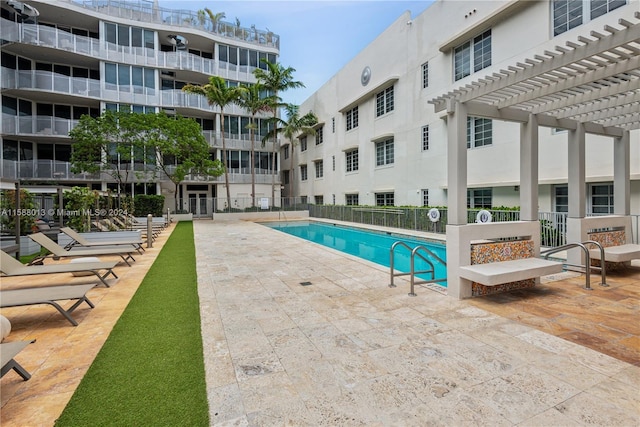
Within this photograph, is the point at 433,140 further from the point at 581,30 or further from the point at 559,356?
the point at 559,356

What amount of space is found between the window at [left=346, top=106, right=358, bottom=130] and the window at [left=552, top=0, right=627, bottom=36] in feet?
44.9

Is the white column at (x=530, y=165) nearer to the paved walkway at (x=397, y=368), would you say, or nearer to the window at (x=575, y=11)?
the paved walkway at (x=397, y=368)

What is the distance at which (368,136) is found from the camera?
2191 cm

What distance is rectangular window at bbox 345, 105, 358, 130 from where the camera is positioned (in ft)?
77.5

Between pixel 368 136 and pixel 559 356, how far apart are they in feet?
65.2

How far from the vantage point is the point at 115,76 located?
85.3 ft

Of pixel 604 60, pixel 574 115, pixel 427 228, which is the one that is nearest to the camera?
pixel 604 60

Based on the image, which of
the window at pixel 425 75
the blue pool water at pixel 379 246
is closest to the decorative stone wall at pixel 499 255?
the blue pool water at pixel 379 246

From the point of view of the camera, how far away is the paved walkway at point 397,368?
7.83 feet

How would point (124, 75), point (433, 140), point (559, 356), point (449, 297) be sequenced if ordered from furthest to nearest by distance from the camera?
point (124, 75) → point (433, 140) → point (449, 297) → point (559, 356)

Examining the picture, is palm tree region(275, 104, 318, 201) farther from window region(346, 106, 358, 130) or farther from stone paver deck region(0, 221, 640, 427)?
stone paver deck region(0, 221, 640, 427)

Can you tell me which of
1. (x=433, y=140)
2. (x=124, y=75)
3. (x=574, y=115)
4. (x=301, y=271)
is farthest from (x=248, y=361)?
(x=124, y=75)

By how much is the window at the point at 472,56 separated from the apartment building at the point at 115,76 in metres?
19.7

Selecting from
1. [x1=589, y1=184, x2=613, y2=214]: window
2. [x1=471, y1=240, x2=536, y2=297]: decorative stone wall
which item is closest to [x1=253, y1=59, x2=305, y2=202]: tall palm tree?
[x1=589, y1=184, x2=613, y2=214]: window
